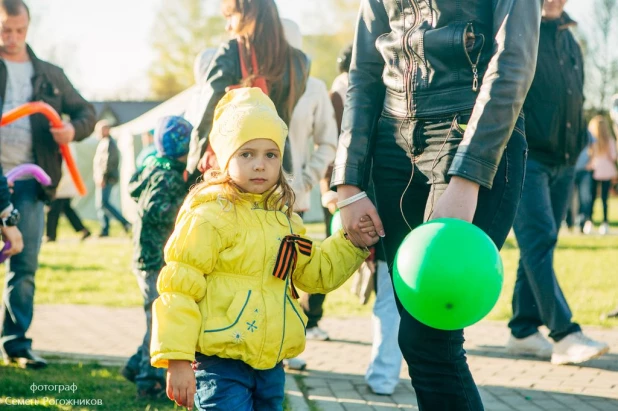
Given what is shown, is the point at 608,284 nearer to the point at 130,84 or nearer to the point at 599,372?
the point at 599,372

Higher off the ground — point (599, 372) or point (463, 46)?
point (463, 46)

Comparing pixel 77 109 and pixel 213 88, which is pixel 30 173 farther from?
pixel 213 88

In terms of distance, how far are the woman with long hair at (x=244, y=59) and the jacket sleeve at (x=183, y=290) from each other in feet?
5.23

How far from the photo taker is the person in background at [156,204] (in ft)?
15.1

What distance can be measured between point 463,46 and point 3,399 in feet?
11.1

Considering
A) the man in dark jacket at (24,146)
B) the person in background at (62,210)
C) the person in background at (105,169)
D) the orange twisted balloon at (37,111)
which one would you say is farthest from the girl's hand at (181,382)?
the person in background at (105,169)

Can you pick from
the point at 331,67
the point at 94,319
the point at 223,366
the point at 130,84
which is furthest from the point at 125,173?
the point at 130,84

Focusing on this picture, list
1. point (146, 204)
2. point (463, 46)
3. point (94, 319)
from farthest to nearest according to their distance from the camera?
point (94, 319)
point (146, 204)
point (463, 46)

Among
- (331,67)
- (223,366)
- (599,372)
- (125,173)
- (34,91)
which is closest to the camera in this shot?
(223,366)

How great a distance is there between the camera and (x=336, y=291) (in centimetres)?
995

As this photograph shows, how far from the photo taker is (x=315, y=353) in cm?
621

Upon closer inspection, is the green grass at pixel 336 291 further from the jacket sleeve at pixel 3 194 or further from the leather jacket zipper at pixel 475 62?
the leather jacket zipper at pixel 475 62

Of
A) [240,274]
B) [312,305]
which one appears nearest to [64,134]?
[312,305]

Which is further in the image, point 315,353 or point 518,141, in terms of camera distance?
point 315,353
